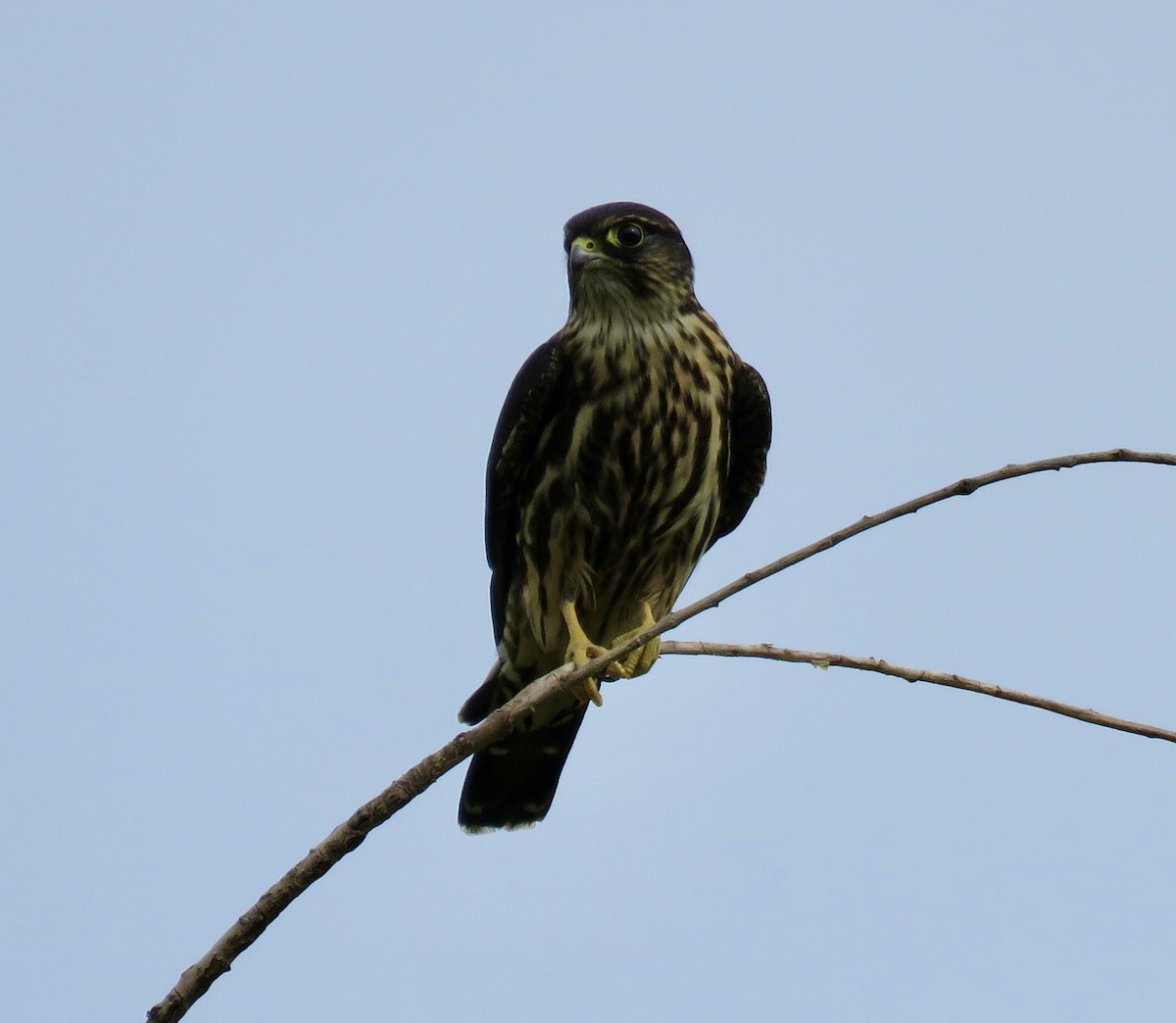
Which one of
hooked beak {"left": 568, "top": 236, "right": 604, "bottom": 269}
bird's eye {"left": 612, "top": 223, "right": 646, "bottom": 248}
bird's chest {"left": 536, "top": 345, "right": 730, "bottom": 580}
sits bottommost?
bird's chest {"left": 536, "top": 345, "right": 730, "bottom": 580}

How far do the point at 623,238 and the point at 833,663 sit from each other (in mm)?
2584

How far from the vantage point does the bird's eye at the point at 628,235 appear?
501 centimetres

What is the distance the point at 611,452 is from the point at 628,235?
78cm

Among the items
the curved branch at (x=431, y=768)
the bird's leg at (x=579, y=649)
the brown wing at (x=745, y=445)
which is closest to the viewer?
the curved branch at (x=431, y=768)

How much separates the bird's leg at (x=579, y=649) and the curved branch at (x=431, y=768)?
1.23 metres

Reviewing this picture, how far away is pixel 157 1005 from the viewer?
209 cm

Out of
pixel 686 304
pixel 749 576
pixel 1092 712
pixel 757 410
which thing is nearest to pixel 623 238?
pixel 686 304

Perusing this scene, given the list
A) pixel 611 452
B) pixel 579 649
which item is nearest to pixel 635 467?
pixel 611 452

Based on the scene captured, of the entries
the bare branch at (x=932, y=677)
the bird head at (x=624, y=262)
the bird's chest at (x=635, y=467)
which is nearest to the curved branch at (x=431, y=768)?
the bare branch at (x=932, y=677)

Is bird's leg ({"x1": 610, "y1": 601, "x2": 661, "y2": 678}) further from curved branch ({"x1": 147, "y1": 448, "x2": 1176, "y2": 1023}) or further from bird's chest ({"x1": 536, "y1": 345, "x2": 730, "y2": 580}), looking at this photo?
curved branch ({"x1": 147, "y1": 448, "x2": 1176, "y2": 1023})

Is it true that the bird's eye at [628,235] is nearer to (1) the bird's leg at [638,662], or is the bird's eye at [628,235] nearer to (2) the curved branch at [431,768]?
(1) the bird's leg at [638,662]

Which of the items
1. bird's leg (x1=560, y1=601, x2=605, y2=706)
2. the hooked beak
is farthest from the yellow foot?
the hooked beak

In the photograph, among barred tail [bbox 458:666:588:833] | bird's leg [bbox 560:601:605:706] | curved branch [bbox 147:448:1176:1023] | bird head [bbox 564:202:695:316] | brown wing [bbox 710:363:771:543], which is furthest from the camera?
barred tail [bbox 458:666:588:833]

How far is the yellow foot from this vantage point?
4340mm
